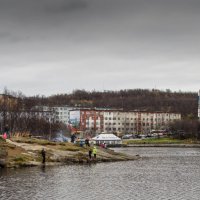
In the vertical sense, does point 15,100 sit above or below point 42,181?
above

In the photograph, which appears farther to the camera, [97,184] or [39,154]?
[39,154]

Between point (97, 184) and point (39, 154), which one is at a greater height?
point (39, 154)

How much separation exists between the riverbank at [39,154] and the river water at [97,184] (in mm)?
4135

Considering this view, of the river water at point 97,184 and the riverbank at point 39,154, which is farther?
the riverbank at point 39,154

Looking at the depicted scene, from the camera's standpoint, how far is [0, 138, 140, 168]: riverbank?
69875 millimetres

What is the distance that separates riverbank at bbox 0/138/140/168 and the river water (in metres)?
4.13

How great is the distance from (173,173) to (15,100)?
139443 millimetres

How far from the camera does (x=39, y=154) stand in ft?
251

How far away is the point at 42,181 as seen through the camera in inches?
2068

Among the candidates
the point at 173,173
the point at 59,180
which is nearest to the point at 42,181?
the point at 59,180

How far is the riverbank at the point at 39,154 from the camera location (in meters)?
69.9

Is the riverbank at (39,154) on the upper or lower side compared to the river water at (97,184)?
upper

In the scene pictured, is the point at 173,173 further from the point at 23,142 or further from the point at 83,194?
the point at 23,142

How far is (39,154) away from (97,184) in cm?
2690
